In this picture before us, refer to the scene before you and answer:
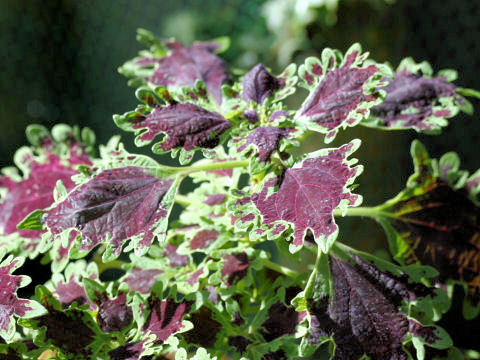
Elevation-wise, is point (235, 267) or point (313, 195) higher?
point (313, 195)

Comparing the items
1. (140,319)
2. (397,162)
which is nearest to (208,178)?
(140,319)

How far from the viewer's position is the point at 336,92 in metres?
0.64

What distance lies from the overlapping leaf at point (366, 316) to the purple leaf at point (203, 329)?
0.41 feet

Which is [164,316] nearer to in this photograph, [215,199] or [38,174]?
[215,199]

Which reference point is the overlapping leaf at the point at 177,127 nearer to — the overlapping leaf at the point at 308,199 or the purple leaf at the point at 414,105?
the overlapping leaf at the point at 308,199

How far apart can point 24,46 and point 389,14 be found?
6.38ft

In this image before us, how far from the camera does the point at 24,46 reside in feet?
8.68

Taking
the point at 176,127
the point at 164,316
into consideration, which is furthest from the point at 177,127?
the point at 164,316

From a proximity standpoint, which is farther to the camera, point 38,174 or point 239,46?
point 239,46

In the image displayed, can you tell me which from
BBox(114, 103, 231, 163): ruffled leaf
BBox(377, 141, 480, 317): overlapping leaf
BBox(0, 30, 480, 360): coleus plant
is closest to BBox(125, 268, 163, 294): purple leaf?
BBox(0, 30, 480, 360): coleus plant

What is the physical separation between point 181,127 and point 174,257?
0.77 feet

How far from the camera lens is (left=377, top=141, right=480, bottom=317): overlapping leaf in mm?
739

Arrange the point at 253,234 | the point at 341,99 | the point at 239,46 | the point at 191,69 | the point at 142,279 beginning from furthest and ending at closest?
the point at 239,46, the point at 191,69, the point at 142,279, the point at 341,99, the point at 253,234

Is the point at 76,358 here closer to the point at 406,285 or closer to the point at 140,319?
the point at 140,319
